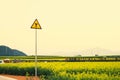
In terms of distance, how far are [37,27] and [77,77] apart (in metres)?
5.18

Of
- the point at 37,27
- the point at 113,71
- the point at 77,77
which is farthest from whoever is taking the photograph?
the point at 113,71

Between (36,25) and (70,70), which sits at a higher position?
(36,25)

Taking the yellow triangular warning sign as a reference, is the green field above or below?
below

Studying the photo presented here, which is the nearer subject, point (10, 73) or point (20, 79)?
point (20, 79)

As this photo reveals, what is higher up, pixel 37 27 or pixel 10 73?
pixel 37 27

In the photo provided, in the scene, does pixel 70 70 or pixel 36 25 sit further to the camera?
pixel 70 70

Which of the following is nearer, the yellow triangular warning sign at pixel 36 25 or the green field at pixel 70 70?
the green field at pixel 70 70

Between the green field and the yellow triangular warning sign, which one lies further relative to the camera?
the yellow triangular warning sign

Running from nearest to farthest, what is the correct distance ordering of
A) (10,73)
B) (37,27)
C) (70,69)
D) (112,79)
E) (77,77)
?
(112,79), (77,77), (37,27), (70,69), (10,73)

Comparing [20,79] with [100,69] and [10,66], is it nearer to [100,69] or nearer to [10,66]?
[100,69]

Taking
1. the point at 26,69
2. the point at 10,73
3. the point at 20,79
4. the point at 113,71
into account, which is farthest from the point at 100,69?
the point at 10,73

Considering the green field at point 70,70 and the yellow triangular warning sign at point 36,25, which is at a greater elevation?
the yellow triangular warning sign at point 36,25

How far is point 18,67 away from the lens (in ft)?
118

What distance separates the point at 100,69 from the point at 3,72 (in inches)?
569
